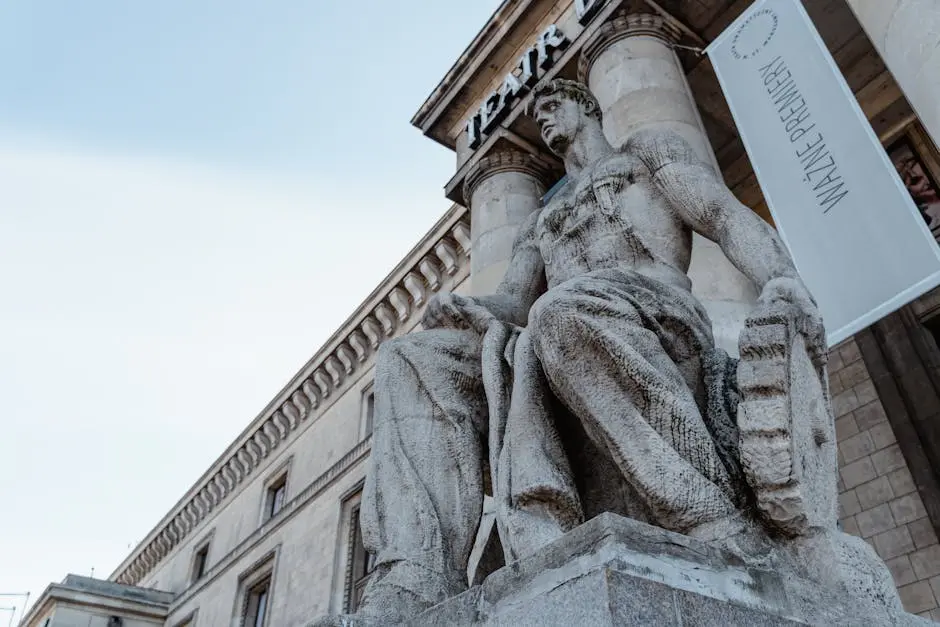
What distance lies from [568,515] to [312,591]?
15886 millimetres

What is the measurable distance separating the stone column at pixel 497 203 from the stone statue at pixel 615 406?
20.8 ft

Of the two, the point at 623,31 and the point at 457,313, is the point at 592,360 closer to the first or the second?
the point at 457,313

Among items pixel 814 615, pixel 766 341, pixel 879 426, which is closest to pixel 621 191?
pixel 766 341

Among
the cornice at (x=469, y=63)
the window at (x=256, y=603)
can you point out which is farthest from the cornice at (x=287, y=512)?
the cornice at (x=469, y=63)

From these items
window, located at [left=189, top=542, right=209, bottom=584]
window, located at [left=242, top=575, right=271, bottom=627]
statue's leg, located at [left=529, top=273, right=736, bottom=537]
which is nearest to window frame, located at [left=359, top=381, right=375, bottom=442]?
window, located at [left=242, top=575, right=271, bottom=627]

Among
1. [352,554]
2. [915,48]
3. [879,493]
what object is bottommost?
[879,493]

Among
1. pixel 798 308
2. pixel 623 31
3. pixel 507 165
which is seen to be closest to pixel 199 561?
pixel 507 165

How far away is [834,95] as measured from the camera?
621 centimetres

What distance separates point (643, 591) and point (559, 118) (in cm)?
269

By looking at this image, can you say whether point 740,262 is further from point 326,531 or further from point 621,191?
point 326,531

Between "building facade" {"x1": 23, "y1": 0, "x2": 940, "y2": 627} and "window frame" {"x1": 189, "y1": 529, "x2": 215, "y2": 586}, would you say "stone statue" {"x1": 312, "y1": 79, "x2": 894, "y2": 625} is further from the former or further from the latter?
"window frame" {"x1": 189, "y1": 529, "x2": 215, "y2": 586}

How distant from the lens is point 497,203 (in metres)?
10.6

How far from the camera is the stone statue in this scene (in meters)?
2.03

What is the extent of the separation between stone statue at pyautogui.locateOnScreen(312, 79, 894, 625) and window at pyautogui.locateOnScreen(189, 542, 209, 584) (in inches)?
969
